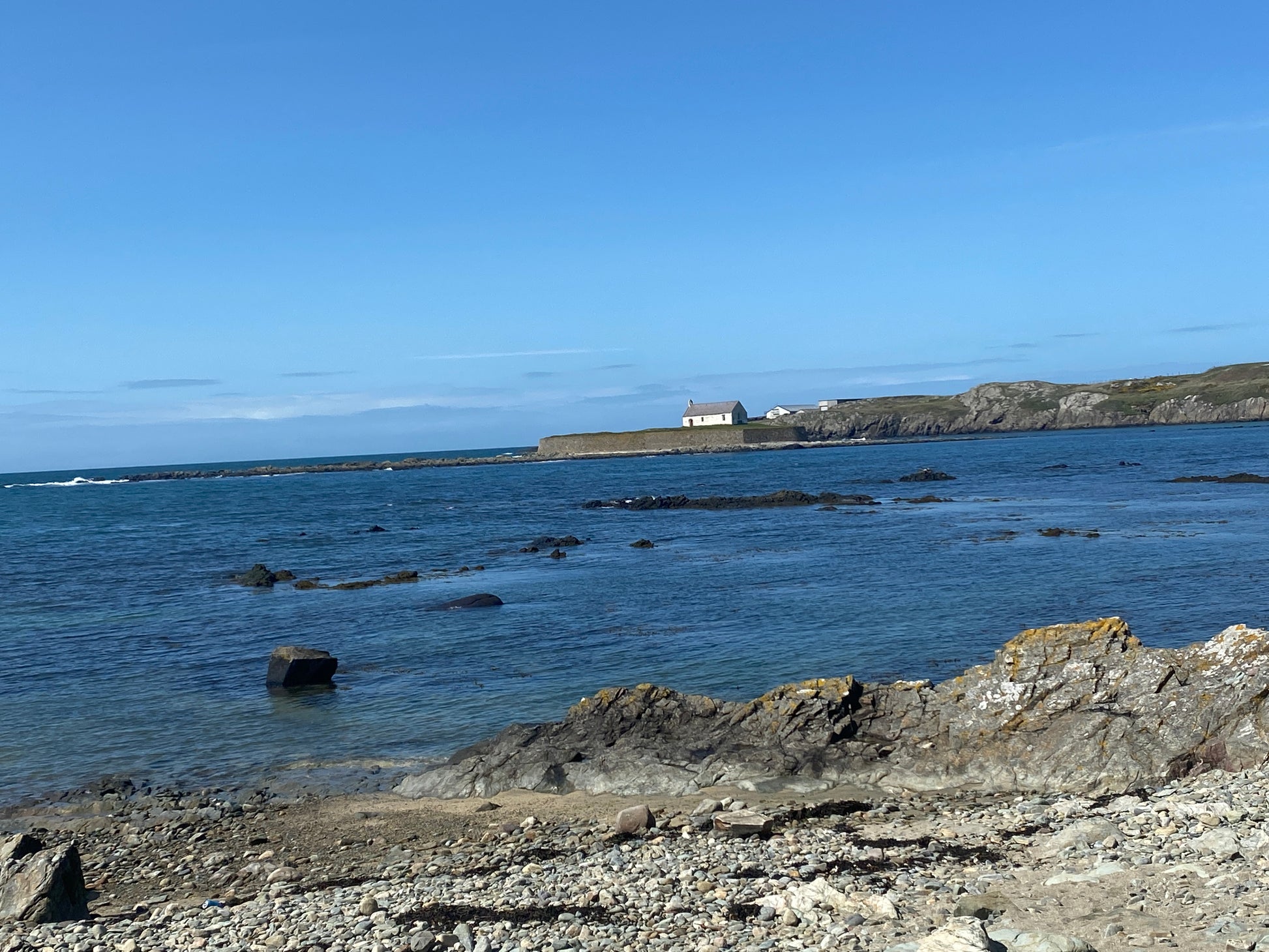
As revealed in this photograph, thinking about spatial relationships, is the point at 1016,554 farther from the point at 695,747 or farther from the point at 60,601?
the point at 60,601

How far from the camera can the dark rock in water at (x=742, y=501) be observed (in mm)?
75812

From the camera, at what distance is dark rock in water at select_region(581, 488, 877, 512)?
75.8 m

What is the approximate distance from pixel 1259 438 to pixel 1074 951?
150m

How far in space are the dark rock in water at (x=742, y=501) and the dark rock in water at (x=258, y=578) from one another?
3697cm

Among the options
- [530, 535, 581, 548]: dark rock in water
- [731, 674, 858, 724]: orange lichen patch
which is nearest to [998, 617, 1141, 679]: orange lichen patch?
[731, 674, 858, 724]: orange lichen patch

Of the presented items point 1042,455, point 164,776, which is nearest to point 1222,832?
point 164,776

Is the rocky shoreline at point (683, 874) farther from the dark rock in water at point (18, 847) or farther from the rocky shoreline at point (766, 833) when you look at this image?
the dark rock in water at point (18, 847)

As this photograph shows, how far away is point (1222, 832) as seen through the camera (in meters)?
11.4

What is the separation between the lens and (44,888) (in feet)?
40.4

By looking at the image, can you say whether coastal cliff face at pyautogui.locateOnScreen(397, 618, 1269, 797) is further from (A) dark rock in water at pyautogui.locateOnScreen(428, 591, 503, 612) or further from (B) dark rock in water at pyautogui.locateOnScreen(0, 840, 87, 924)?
(A) dark rock in water at pyautogui.locateOnScreen(428, 591, 503, 612)

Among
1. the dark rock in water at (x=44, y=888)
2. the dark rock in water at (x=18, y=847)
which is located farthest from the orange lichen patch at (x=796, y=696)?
the dark rock in water at (x=18, y=847)

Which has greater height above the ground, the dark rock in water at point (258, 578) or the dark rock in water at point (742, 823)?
the dark rock in water at point (258, 578)

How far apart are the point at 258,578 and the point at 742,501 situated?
4179 centimetres

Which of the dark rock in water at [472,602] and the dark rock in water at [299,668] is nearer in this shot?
the dark rock in water at [299,668]
